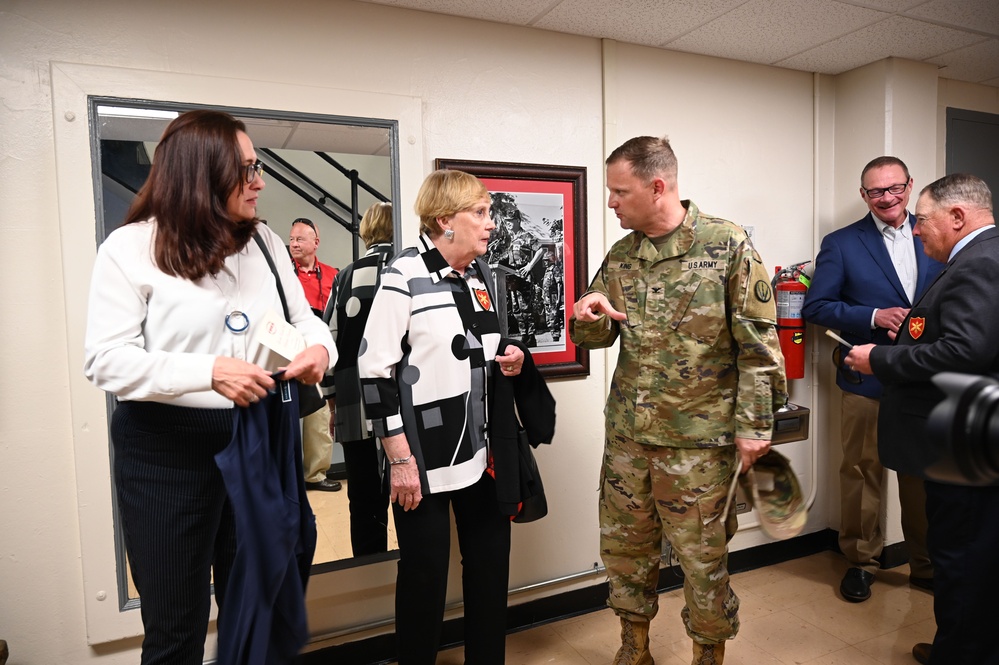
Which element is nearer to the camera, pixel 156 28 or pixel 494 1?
pixel 156 28

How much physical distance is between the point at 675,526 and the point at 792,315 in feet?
5.45

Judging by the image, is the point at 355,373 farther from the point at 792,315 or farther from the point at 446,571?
the point at 792,315

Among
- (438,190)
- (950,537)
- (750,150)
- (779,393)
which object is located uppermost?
(750,150)

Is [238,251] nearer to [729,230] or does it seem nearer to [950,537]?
[729,230]

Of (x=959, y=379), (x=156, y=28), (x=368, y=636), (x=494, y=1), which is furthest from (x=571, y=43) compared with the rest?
(x=368, y=636)

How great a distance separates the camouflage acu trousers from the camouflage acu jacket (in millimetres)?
88

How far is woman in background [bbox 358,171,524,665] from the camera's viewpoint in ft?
6.60

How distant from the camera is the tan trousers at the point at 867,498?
317cm

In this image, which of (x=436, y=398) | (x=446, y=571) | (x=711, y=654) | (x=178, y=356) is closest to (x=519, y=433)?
(x=436, y=398)

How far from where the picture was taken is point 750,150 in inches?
135

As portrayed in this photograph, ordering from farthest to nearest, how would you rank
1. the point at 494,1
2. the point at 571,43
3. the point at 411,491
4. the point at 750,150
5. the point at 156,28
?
the point at 750,150 < the point at 571,43 < the point at 494,1 < the point at 156,28 < the point at 411,491

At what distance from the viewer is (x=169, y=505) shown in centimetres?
149

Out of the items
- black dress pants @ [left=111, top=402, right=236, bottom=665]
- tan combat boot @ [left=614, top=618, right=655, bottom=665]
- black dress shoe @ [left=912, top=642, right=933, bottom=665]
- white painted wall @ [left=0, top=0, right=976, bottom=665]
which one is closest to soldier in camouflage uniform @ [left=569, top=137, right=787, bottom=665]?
tan combat boot @ [left=614, top=618, right=655, bottom=665]

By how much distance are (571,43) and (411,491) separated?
2.06 metres
